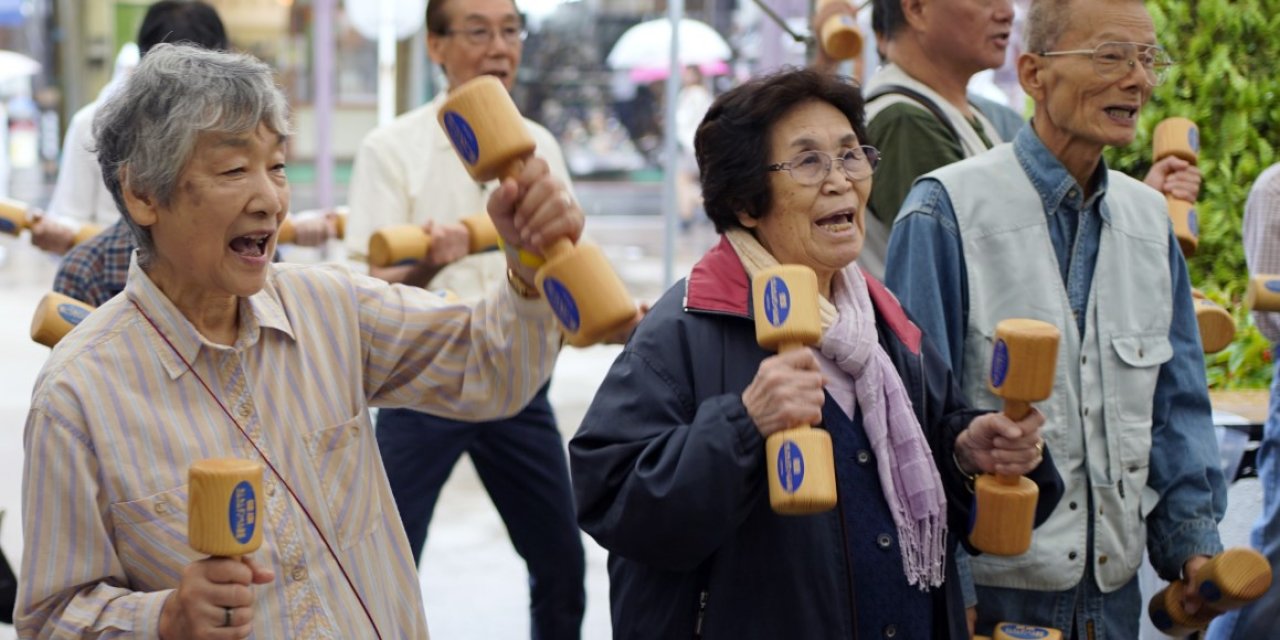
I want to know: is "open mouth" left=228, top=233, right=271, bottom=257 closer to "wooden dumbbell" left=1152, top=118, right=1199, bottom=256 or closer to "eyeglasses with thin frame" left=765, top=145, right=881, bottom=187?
"eyeglasses with thin frame" left=765, top=145, right=881, bottom=187

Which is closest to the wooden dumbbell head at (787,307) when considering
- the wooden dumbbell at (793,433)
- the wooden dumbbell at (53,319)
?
the wooden dumbbell at (793,433)

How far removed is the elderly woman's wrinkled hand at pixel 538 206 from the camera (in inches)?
82.4

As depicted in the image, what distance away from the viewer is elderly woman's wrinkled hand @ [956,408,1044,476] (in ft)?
7.84

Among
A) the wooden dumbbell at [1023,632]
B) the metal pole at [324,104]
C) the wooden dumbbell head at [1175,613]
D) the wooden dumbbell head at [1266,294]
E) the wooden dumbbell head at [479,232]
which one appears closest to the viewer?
the wooden dumbbell at [1023,632]

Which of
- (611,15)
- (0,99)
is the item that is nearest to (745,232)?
(611,15)

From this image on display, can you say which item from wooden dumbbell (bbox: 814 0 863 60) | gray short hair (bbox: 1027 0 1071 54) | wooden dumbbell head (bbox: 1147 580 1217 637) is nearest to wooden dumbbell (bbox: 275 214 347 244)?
wooden dumbbell (bbox: 814 0 863 60)

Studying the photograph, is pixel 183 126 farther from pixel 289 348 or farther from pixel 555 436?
pixel 555 436

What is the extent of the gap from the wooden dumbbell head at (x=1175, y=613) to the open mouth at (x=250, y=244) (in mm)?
1838

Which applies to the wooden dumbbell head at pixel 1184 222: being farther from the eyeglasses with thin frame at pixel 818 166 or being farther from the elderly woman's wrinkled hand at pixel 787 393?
the elderly woman's wrinkled hand at pixel 787 393

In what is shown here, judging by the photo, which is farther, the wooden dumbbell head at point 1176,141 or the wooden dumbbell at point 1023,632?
the wooden dumbbell head at point 1176,141

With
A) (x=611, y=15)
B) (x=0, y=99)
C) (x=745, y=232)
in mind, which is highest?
(x=745, y=232)

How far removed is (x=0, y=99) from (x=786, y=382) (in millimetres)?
20307

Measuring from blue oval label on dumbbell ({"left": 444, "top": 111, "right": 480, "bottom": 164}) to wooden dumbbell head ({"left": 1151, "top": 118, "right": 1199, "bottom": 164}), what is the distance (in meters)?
2.22

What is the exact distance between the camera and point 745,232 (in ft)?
8.34
